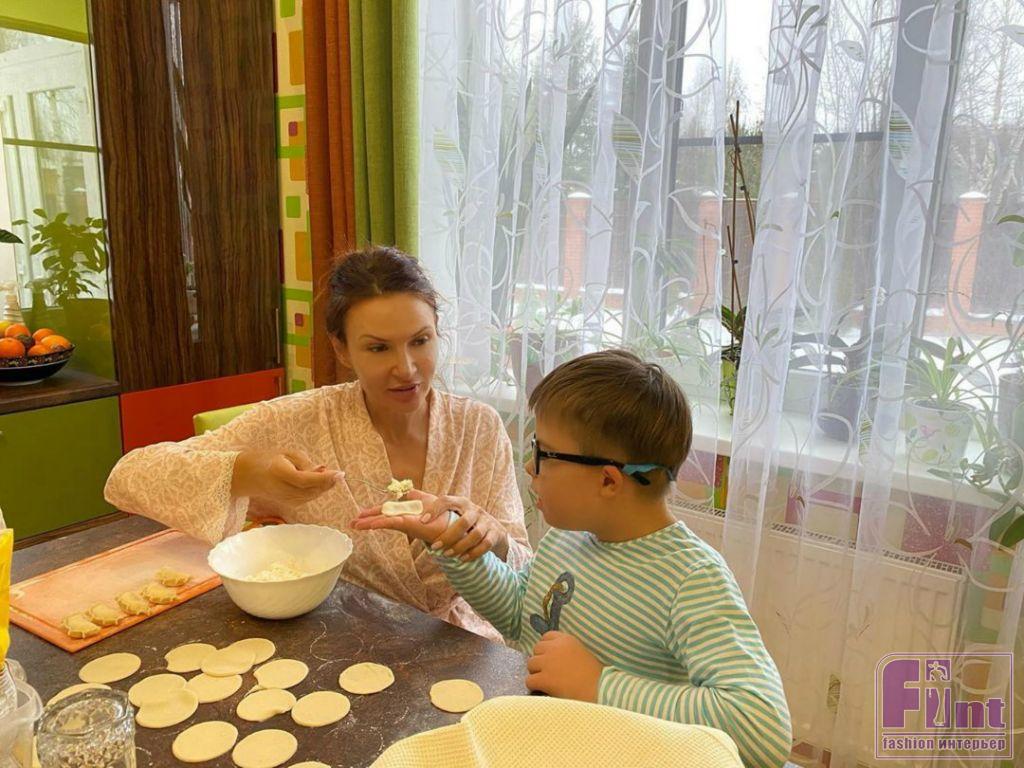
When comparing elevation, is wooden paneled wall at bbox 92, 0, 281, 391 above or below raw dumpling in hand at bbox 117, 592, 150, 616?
above

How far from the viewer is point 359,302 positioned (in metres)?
1.58

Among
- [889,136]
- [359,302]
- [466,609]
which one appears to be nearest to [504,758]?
[466,609]

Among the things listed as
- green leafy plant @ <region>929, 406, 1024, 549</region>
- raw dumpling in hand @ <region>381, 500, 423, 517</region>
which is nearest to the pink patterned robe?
raw dumpling in hand @ <region>381, 500, 423, 517</region>

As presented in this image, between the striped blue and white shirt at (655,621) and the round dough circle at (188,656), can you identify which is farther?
the round dough circle at (188,656)

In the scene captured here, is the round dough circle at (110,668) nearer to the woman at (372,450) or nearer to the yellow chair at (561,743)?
the woman at (372,450)

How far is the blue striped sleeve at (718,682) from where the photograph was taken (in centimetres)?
87

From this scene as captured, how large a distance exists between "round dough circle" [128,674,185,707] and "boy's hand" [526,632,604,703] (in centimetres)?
47

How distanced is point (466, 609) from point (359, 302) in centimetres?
69

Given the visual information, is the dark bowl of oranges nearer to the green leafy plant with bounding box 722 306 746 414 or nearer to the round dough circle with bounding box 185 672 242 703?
the round dough circle with bounding box 185 672 242 703

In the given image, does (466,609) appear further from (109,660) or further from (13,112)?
(13,112)

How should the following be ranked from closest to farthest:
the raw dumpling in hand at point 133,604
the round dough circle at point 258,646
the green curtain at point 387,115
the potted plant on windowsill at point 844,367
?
the round dough circle at point 258,646 → the raw dumpling in hand at point 133,604 → the potted plant on windowsill at point 844,367 → the green curtain at point 387,115

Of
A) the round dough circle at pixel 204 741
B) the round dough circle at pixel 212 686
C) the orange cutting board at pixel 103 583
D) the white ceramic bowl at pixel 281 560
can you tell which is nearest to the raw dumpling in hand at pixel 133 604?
the orange cutting board at pixel 103 583

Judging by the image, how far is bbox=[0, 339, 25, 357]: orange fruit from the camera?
2.28 m

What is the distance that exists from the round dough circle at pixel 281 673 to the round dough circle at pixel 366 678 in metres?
0.06
